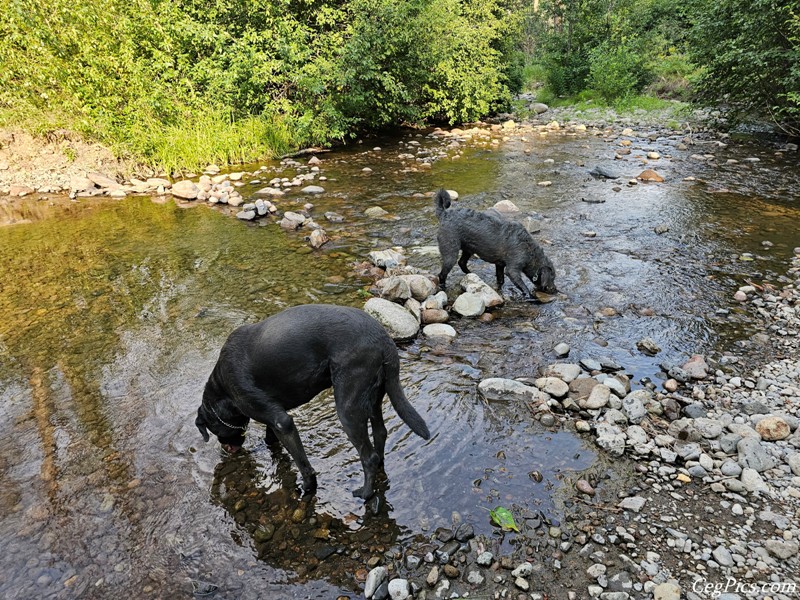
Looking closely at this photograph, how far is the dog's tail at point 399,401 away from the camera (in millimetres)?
4422

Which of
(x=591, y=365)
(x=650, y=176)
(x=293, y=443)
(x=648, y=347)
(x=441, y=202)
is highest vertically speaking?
(x=441, y=202)

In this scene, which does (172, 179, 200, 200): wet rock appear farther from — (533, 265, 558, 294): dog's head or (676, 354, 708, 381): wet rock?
(676, 354, 708, 381): wet rock

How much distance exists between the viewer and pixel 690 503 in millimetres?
4355

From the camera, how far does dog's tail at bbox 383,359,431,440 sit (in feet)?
14.5

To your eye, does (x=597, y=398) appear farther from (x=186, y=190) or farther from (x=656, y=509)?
(x=186, y=190)

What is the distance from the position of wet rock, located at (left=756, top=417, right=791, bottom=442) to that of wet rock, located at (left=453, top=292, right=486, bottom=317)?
391 centimetres

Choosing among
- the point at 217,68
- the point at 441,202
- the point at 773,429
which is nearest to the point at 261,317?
the point at 441,202

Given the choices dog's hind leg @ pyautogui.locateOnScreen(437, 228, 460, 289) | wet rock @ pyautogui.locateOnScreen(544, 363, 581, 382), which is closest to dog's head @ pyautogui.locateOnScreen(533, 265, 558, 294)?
dog's hind leg @ pyautogui.locateOnScreen(437, 228, 460, 289)

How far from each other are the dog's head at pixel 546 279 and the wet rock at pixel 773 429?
3933 mm

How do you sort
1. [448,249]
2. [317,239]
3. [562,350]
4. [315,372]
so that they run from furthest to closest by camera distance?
1. [317,239]
2. [448,249]
3. [562,350]
4. [315,372]

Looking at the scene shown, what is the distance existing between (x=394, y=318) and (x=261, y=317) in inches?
92.2

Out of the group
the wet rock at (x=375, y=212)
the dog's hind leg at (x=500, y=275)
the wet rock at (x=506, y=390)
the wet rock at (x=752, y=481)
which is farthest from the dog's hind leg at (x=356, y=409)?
the wet rock at (x=375, y=212)

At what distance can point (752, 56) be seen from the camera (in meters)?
16.5

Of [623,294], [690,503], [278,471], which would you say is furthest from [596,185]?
[278,471]
